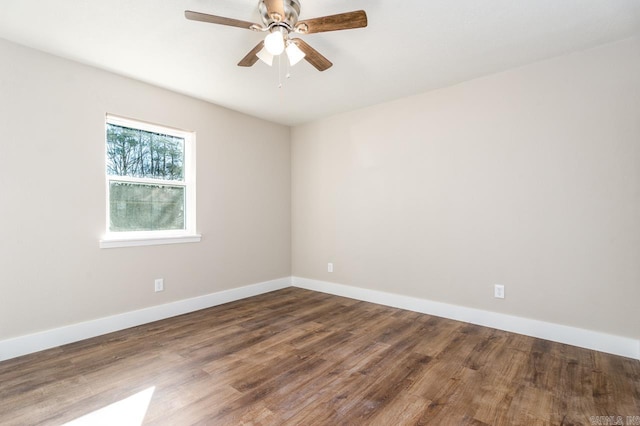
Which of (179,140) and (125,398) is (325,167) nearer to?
(179,140)

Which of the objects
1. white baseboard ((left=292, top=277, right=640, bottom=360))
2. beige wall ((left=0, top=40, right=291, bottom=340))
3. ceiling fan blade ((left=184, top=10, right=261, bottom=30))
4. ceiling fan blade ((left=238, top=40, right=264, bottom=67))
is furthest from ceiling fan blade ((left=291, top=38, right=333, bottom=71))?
white baseboard ((left=292, top=277, right=640, bottom=360))

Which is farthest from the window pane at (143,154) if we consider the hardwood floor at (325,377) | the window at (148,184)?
the hardwood floor at (325,377)

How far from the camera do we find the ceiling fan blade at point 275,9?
1.78 m

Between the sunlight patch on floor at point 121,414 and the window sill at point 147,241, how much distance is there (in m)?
1.54

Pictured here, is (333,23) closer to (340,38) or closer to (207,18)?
(340,38)

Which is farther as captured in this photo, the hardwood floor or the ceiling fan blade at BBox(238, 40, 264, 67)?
the ceiling fan blade at BBox(238, 40, 264, 67)

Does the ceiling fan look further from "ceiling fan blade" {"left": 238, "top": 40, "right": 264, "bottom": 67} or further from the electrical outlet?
the electrical outlet

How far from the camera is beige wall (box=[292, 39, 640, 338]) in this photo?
2.38 metres

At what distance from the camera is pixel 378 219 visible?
374cm

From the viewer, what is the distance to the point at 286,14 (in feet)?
5.99

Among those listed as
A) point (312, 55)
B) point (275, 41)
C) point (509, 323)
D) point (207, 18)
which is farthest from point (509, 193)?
point (207, 18)

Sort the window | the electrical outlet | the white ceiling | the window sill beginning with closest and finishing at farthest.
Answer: the white ceiling → the window sill → the window → the electrical outlet

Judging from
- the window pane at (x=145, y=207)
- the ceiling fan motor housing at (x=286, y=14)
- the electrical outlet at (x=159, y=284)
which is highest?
the ceiling fan motor housing at (x=286, y=14)

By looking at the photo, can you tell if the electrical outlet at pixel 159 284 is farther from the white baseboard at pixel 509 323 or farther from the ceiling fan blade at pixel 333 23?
the ceiling fan blade at pixel 333 23
